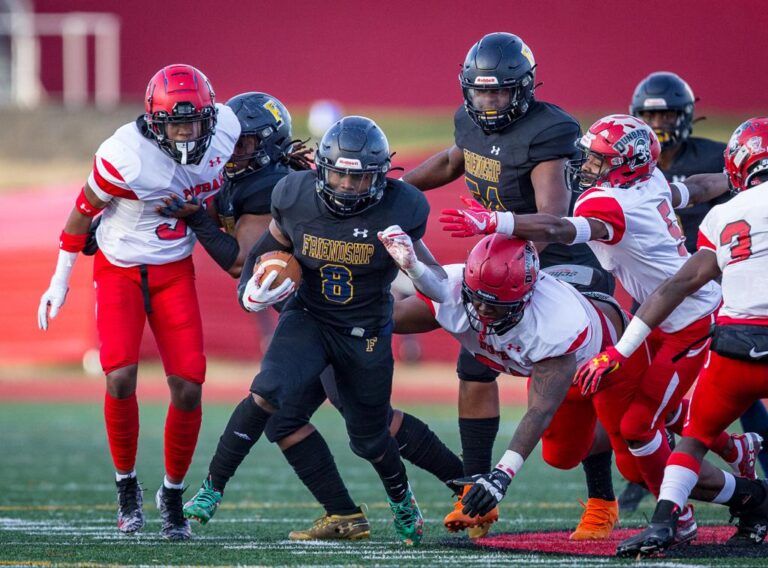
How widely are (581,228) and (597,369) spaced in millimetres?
555

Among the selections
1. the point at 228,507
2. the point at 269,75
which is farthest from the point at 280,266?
the point at 269,75

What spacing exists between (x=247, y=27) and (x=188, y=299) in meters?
17.9

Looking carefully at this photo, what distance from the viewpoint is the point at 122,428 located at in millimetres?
5473

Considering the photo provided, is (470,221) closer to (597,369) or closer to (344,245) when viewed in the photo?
(344,245)

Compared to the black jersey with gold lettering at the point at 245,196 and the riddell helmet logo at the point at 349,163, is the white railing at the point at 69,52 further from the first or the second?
the riddell helmet logo at the point at 349,163

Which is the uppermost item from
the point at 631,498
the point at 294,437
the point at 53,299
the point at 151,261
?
the point at 151,261

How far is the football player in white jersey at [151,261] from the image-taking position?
539 centimetres

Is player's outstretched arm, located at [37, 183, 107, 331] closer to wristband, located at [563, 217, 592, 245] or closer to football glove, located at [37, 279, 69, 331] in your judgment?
football glove, located at [37, 279, 69, 331]

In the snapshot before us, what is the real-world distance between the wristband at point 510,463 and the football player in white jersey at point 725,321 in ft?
1.36

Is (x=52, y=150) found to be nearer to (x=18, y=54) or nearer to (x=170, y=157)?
(x=18, y=54)

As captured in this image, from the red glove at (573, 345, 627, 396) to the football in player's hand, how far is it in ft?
3.80

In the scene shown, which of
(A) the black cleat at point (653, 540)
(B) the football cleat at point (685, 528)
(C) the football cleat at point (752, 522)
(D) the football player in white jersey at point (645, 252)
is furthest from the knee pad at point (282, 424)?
(C) the football cleat at point (752, 522)

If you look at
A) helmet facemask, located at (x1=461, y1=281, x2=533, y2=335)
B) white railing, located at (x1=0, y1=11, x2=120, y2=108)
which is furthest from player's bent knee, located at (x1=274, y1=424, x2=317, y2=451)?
white railing, located at (x1=0, y1=11, x2=120, y2=108)

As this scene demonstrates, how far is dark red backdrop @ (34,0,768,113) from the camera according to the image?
21.9 metres
